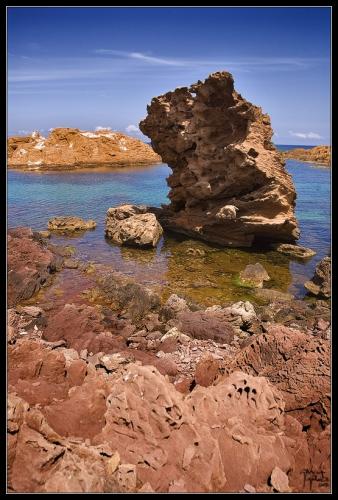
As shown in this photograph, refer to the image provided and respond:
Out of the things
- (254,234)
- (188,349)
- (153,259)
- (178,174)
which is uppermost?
(178,174)

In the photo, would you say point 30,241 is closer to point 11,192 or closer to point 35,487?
point 35,487

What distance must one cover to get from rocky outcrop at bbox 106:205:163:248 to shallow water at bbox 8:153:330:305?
611mm

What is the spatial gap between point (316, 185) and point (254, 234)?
36.5 meters

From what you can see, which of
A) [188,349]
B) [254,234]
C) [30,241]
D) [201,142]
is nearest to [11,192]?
[30,241]

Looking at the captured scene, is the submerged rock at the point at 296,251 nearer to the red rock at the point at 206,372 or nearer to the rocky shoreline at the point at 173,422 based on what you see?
the rocky shoreline at the point at 173,422

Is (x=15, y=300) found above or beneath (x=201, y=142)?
beneath

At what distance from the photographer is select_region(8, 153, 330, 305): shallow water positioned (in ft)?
67.7

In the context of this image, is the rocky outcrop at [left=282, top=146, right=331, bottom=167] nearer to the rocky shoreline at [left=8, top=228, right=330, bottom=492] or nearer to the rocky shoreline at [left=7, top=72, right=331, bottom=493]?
the rocky shoreline at [left=7, top=72, right=331, bottom=493]

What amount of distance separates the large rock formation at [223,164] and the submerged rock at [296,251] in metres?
0.88

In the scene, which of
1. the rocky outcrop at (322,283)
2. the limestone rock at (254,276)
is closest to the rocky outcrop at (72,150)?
the limestone rock at (254,276)

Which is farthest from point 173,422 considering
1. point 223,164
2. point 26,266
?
point 223,164

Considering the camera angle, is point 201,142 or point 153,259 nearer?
point 153,259

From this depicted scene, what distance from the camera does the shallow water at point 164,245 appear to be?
20641 millimetres

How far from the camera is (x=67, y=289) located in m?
19.1
